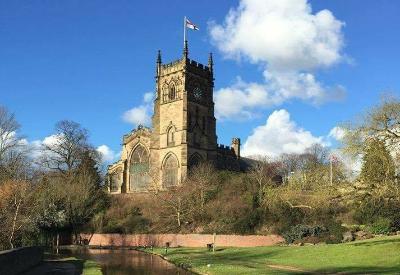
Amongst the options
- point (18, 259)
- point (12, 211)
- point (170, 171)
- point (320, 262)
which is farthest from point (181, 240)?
point (18, 259)

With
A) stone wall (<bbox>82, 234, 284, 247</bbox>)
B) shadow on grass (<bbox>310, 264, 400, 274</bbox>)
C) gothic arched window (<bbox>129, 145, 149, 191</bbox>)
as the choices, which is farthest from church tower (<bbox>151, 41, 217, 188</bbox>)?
shadow on grass (<bbox>310, 264, 400, 274</bbox>)

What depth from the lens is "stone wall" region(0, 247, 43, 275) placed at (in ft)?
79.4

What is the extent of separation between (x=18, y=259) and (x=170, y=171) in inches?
2321

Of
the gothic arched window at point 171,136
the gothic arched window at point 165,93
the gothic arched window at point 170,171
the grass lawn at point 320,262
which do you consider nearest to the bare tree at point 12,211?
the grass lawn at point 320,262

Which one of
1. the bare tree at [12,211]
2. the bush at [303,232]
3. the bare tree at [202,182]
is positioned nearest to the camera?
the bare tree at [12,211]

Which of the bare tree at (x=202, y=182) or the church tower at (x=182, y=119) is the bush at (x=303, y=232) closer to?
the bare tree at (x=202, y=182)

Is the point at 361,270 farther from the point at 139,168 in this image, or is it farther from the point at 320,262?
the point at 139,168

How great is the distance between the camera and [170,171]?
86.8 metres

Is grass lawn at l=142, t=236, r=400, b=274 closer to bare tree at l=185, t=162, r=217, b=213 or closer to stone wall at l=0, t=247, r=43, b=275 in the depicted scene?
stone wall at l=0, t=247, r=43, b=275

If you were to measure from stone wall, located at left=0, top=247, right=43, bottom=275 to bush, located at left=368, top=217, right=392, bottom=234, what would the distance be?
28017 mm

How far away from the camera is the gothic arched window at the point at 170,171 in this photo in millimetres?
85688

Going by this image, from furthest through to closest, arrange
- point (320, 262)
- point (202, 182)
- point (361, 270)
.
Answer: point (202, 182) → point (320, 262) → point (361, 270)

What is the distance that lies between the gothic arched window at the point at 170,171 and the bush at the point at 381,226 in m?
43.6

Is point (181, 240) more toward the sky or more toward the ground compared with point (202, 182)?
more toward the ground
